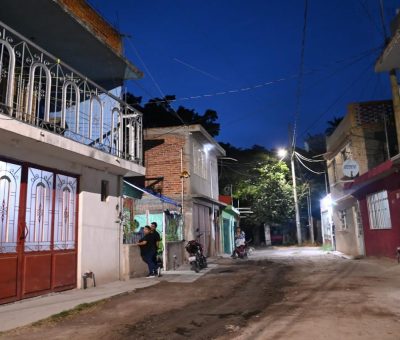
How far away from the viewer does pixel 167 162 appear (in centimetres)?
2019

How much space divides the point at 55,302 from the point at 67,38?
6366 millimetres

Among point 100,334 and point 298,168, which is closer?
point 100,334

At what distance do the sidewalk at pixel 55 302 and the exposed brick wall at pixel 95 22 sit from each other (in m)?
6.33

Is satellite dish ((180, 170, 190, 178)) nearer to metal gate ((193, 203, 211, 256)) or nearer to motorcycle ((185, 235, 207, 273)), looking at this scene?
metal gate ((193, 203, 211, 256))

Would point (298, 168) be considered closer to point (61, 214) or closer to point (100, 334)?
point (61, 214)

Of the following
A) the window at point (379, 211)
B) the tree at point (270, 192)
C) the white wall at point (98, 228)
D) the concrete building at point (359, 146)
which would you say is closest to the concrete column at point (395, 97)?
the concrete building at point (359, 146)

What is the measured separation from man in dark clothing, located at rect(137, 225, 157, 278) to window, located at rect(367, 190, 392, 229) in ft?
29.8

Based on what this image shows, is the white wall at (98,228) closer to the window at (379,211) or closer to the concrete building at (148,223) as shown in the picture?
the concrete building at (148,223)

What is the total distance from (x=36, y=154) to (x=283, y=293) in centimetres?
608

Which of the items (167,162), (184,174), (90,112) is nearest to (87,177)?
(90,112)

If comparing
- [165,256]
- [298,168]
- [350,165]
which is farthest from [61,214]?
[298,168]

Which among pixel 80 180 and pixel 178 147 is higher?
pixel 178 147

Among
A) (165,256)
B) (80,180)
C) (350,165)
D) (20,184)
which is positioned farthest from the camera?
(350,165)

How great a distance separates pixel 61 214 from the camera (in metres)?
9.86
